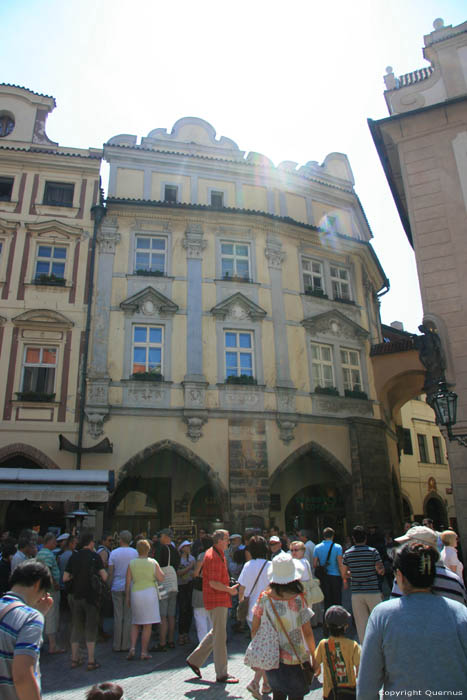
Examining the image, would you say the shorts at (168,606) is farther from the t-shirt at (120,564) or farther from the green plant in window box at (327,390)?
the green plant in window box at (327,390)

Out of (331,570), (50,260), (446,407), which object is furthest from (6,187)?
(331,570)

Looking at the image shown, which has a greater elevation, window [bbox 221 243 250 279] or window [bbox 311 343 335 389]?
window [bbox 221 243 250 279]

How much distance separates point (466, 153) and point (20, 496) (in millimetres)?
14489

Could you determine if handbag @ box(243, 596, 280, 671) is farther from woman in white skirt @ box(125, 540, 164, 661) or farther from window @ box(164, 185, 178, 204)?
window @ box(164, 185, 178, 204)

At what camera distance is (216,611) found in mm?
6562

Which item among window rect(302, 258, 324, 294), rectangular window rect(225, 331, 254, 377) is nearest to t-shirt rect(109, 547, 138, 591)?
rectangular window rect(225, 331, 254, 377)

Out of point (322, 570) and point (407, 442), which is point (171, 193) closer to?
point (322, 570)

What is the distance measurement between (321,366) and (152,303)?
6715 millimetres

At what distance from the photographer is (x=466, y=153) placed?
14.0 metres

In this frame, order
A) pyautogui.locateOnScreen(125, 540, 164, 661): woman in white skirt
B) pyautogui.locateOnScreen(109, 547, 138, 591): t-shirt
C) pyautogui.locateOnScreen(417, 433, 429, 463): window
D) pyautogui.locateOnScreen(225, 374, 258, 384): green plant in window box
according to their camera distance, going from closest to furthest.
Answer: pyautogui.locateOnScreen(125, 540, 164, 661): woman in white skirt, pyautogui.locateOnScreen(109, 547, 138, 591): t-shirt, pyautogui.locateOnScreen(225, 374, 258, 384): green plant in window box, pyautogui.locateOnScreen(417, 433, 429, 463): window

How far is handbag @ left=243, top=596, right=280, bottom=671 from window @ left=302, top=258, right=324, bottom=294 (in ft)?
57.9

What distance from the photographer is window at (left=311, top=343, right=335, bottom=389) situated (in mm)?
20000

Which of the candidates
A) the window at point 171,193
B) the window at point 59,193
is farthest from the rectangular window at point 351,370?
the window at point 59,193

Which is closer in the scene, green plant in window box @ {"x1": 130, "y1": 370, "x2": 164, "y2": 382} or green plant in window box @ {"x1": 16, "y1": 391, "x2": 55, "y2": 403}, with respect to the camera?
green plant in window box @ {"x1": 16, "y1": 391, "x2": 55, "y2": 403}
